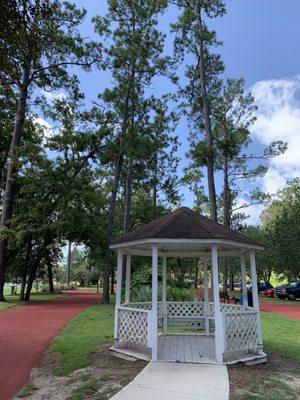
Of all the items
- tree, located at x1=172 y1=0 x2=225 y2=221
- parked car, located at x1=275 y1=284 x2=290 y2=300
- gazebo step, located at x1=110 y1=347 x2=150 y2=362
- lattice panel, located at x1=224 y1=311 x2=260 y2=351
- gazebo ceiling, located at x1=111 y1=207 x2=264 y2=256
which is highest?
tree, located at x1=172 y1=0 x2=225 y2=221

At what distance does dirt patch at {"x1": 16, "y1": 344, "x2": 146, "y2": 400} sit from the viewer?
20.2ft

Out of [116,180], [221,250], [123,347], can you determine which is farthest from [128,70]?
[123,347]

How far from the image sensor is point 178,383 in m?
6.68

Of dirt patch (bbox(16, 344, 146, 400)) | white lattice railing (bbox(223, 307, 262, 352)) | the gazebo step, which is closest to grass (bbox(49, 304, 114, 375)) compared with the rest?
dirt patch (bbox(16, 344, 146, 400))

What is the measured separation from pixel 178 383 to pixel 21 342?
567 cm

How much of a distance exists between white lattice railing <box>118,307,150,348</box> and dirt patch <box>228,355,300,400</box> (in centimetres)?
196

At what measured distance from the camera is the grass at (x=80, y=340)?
811 centimetres

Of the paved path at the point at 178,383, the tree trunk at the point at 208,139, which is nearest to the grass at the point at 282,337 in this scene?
the paved path at the point at 178,383

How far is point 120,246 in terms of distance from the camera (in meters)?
9.66

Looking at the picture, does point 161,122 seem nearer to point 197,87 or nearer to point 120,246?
point 197,87

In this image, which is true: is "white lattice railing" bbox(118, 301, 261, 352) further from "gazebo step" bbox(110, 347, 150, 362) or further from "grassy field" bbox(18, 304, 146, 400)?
"grassy field" bbox(18, 304, 146, 400)

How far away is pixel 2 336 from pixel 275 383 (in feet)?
26.3

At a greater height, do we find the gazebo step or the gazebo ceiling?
the gazebo ceiling

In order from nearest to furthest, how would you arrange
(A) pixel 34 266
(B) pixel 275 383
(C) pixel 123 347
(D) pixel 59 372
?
(B) pixel 275 383 → (D) pixel 59 372 → (C) pixel 123 347 → (A) pixel 34 266
